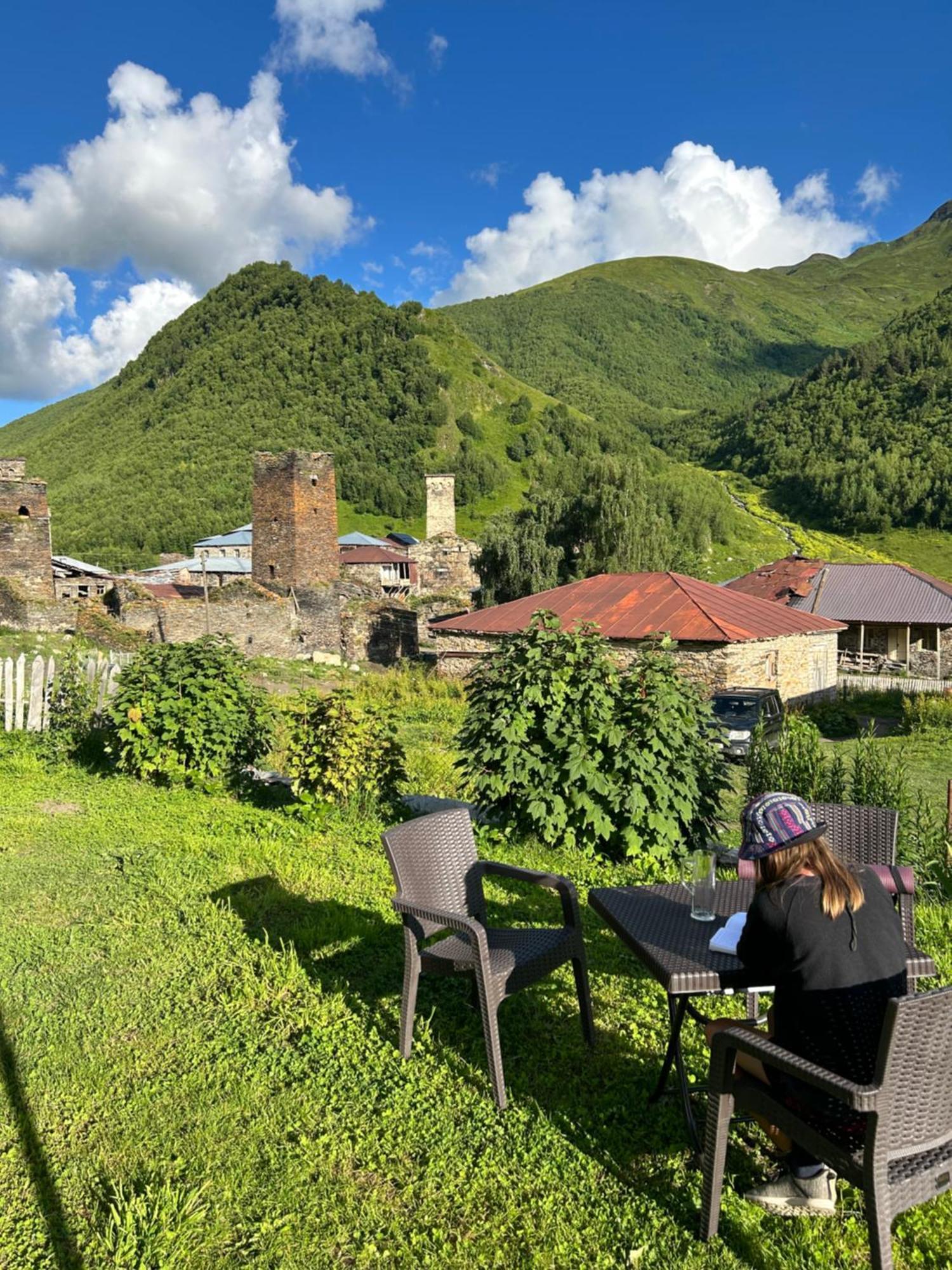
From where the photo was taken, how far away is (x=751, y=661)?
1828cm

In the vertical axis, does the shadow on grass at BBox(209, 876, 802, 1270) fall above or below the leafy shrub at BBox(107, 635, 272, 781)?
below

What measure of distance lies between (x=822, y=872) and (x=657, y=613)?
17005 millimetres

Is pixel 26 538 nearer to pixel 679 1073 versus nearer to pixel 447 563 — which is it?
pixel 679 1073

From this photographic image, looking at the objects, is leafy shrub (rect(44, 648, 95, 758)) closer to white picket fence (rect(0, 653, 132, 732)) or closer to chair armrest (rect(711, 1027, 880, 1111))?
white picket fence (rect(0, 653, 132, 732))

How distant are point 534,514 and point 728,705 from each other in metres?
24.7

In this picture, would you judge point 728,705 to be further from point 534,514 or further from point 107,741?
point 534,514

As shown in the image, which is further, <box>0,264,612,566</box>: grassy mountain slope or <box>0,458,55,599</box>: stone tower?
<box>0,264,612,566</box>: grassy mountain slope

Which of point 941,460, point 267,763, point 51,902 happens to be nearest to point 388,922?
point 51,902

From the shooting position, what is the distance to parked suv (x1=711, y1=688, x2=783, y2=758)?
1401cm

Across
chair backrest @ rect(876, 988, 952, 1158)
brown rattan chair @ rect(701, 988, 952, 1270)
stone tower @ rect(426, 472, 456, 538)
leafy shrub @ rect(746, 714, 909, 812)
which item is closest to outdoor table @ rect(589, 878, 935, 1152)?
brown rattan chair @ rect(701, 988, 952, 1270)

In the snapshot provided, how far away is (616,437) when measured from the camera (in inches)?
3967

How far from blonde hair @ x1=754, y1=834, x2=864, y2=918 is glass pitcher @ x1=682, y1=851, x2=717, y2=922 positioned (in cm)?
74

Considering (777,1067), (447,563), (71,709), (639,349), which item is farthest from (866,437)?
(777,1067)

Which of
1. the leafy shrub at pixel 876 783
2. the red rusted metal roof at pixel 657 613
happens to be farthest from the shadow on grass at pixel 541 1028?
the red rusted metal roof at pixel 657 613
